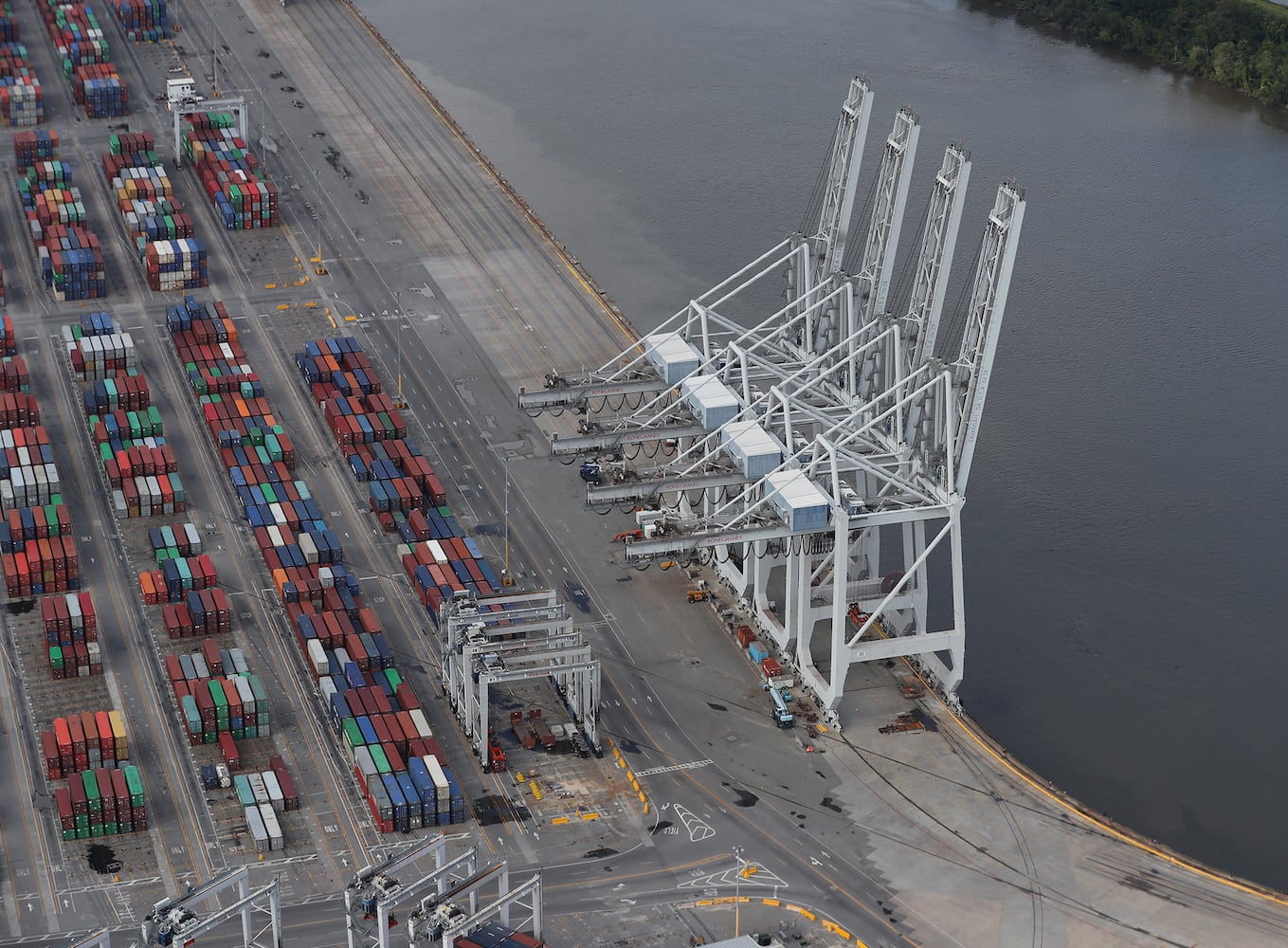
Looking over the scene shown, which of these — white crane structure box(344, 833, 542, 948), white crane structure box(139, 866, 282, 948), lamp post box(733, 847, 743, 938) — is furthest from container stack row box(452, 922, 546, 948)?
lamp post box(733, 847, 743, 938)

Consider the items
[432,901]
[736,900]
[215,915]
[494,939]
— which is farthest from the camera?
[736,900]

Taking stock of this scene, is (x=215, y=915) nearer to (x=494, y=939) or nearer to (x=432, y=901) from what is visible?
(x=432, y=901)

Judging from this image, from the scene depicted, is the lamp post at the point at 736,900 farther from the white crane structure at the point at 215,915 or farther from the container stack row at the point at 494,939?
the white crane structure at the point at 215,915

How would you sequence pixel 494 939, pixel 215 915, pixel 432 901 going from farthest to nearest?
pixel 432 901
pixel 215 915
pixel 494 939

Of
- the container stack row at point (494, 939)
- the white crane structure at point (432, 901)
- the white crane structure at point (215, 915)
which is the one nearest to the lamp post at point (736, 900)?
the white crane structure at point (432, 901)

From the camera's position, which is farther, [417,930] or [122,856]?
[122,856]

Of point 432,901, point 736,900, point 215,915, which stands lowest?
point 736,900

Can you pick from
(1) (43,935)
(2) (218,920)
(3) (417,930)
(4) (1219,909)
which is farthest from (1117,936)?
(1) (43,935)

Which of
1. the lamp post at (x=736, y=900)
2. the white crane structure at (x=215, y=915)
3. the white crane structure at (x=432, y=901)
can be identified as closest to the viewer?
the white crane structure at (x=215, y=915)

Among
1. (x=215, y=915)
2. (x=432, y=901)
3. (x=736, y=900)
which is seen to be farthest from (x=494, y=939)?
(x=736, y=900)

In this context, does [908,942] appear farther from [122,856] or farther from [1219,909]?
[122,856]

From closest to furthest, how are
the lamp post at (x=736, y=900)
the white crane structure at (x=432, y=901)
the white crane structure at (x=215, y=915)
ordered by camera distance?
the white crane structure at (x=215, y=915), the white crane structure at (x=432, y=901), the lamp post at (x=736, y=900)
